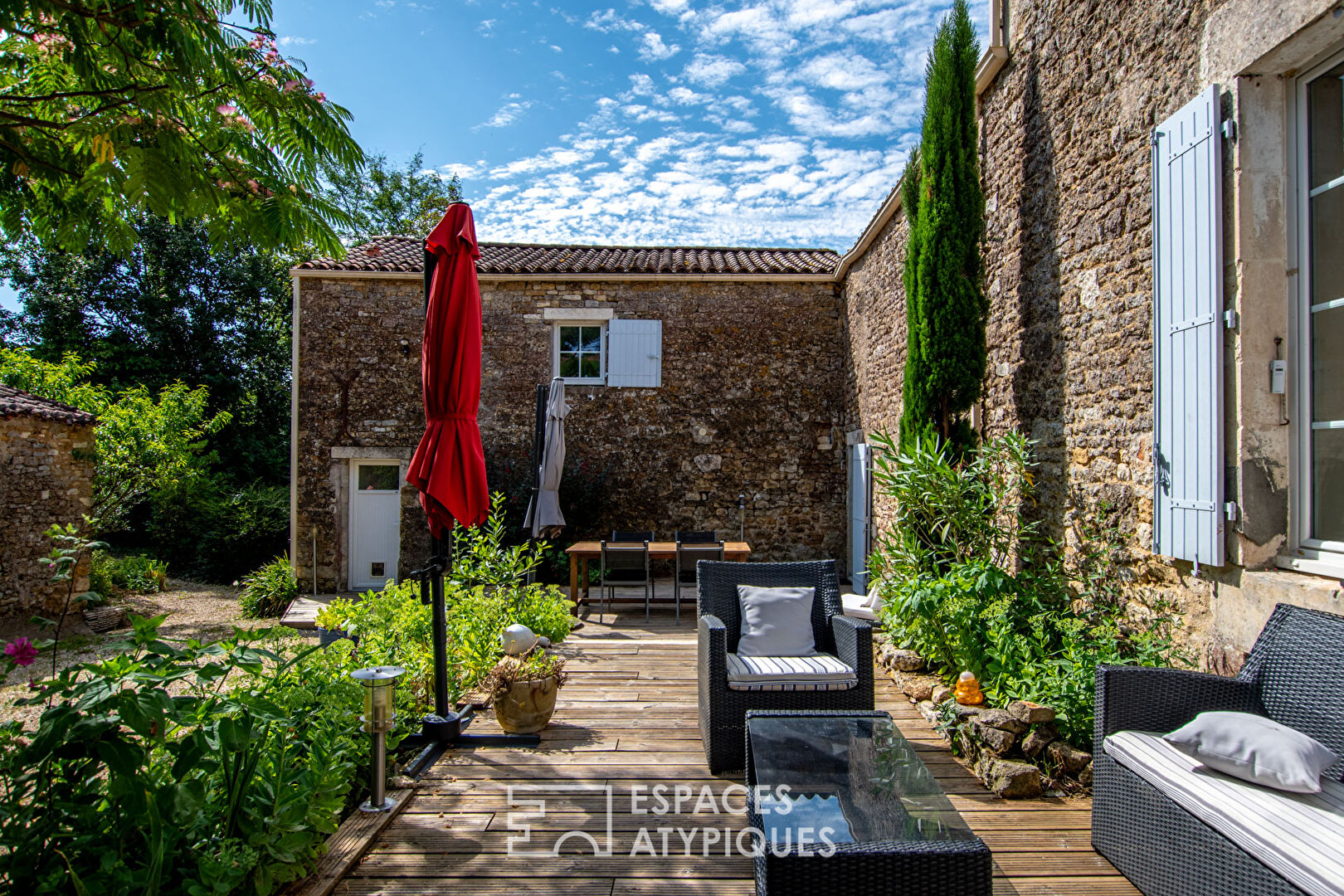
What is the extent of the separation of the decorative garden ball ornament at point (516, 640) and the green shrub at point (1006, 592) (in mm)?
2228

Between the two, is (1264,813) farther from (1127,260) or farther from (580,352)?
(580,352)

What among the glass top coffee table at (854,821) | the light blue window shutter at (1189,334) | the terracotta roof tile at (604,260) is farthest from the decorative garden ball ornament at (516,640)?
the terracotta roof tile at (604,260)

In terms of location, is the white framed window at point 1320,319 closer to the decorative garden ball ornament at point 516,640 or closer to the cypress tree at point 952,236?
the cypress tree at point 952,236

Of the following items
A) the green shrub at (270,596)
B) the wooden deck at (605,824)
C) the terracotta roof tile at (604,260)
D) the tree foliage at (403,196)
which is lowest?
the green shrub at (270,596)

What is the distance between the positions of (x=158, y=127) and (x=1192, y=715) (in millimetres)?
4025

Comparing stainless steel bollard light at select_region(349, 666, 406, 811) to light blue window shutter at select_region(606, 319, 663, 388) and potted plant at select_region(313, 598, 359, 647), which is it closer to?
potted plant at select_region(313, 598, 359, 647)

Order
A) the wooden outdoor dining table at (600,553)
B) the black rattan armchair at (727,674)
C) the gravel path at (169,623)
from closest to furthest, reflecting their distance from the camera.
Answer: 1. the black rattan armchair at (727,674)
2. the gravel path at (169,623)
3. the wooden outdoor dining table at (600,553)

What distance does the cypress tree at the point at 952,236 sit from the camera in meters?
5.11

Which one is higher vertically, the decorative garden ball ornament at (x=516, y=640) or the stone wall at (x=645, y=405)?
the stone wall at (x=645, y=405)

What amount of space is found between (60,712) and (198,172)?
1742 mm

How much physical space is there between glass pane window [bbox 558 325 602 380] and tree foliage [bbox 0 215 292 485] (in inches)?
342

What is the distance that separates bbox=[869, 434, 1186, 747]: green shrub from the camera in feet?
10.9

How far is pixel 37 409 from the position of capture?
28.1ft

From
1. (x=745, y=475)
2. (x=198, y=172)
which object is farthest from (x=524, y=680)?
(x=745, y=475)
